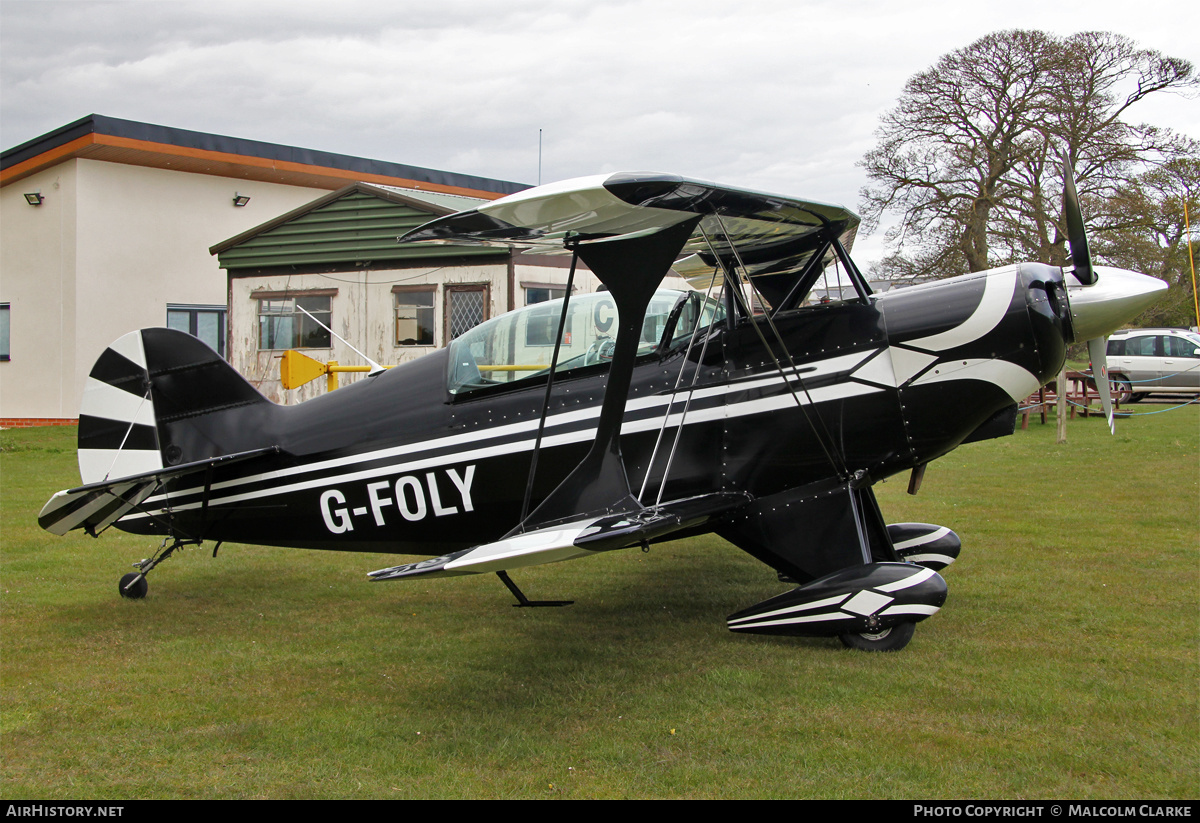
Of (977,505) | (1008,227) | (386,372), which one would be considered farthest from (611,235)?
(1008,227)

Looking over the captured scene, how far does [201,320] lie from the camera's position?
818 inches

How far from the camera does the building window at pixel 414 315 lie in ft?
45.0

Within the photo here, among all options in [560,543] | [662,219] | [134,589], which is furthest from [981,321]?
[134,589]

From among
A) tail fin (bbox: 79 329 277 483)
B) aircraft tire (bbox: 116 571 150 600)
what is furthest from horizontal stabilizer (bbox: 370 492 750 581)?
aircraft tire (bbox: 116 571 150 600)

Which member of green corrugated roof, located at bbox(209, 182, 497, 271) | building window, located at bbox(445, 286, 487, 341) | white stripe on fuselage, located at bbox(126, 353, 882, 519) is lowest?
white stripe on fuselage, located at bbox(126, 353, 882, 519)

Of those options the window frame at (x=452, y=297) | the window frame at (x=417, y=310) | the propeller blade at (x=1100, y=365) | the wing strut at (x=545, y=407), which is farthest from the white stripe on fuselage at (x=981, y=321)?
the window frame at (x=417, y=310)

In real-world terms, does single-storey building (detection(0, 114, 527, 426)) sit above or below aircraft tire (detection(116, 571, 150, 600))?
above

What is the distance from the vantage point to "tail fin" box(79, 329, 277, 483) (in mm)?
6219

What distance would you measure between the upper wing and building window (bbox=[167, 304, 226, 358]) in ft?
57.4

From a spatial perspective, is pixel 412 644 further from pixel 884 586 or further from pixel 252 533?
pixel 884 586

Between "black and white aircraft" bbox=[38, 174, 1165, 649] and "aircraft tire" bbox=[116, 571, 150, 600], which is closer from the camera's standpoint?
"black and white aircraft" bbox=[38, 174, 1165, 649]

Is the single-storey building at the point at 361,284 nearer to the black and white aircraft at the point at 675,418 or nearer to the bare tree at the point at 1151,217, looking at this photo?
the black and white aircraft at the point at 675,418

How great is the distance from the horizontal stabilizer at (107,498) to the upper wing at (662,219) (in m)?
2.44

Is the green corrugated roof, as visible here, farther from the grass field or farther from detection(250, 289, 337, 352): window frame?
the grass field
